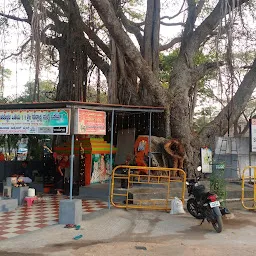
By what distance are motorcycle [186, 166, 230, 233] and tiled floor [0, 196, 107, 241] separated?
2166 mm

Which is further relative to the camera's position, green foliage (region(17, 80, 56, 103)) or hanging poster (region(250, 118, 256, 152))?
green foliage (region(17, 80, 56, 103))

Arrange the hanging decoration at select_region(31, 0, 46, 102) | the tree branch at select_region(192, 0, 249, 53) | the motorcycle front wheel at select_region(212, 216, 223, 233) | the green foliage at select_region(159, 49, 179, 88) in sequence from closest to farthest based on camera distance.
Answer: the motorcycle front wheel at select_region(212, 216, 223, 233) → the hanging decoration at select_region(31, 0, 46, 102) → the tree branch at select_region(192, 0, 249, 53) → the green foliage at select_region(159, 49, 179, 88)

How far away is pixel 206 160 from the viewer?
10203mm

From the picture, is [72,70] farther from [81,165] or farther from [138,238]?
[138,238]

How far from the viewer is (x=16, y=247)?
194 inches

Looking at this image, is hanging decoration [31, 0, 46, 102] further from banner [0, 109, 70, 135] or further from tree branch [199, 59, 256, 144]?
tree branch [199, 59, 256, 144]

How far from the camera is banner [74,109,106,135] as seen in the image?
651 cm

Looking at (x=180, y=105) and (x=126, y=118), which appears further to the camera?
(x=126, y=118)

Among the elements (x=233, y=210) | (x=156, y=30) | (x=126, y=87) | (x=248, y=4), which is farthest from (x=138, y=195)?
(x=248, y=4)

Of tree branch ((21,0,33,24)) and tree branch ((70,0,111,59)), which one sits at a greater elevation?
tree branch ((21,0,33,24))

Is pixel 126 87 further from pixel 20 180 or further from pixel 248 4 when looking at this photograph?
pixel 248 4

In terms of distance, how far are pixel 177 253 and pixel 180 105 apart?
6461 mm

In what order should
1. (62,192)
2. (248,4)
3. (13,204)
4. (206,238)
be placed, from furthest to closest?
(248,4), (62,192), (13,204), (206,238)

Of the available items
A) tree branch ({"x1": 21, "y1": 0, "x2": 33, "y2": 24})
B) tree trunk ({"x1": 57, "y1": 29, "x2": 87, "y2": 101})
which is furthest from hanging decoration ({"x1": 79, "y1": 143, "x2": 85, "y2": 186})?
tree branch ({"x1": 21, "y1": 0, "x2": 33, "y2": 24})
